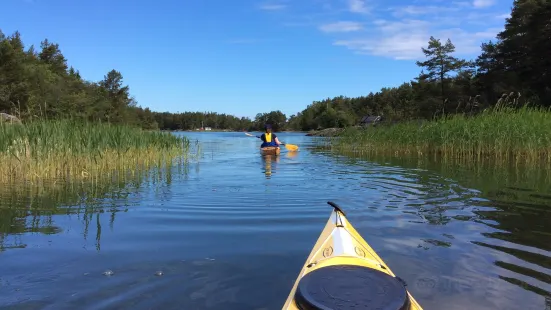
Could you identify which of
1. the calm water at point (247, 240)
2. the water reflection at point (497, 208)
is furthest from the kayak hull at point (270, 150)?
the calm water at point (247, 240)

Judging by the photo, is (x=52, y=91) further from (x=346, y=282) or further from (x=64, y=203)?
(x=346, y=282)

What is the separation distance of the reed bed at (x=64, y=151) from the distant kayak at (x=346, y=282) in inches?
329

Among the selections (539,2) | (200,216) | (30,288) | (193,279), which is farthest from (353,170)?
(539,2)

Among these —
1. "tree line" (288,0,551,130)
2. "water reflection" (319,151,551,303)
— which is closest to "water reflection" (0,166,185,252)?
"water reflection" (319,151,551,303)

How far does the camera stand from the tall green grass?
12156 millimetres

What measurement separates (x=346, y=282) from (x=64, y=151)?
30.2 ft

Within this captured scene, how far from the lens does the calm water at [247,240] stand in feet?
10.4

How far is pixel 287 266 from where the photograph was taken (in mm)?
3762

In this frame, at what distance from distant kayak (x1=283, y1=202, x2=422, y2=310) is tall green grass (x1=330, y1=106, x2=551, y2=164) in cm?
1159

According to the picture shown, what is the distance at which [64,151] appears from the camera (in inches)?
379

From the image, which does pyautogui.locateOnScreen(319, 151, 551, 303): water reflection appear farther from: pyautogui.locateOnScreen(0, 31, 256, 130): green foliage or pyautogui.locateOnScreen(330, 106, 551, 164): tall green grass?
pyautogui.locateOnScreen(0, 31, 256, 130): green foliage

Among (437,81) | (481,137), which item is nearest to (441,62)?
(437,81)

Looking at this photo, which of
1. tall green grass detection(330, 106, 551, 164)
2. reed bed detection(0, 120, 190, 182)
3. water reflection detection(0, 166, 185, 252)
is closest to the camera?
water reflection detection(0, 166, 185, 252)

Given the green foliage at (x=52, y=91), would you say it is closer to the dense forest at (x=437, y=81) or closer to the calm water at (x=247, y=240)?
the dense forest at (x=437, y=81)
